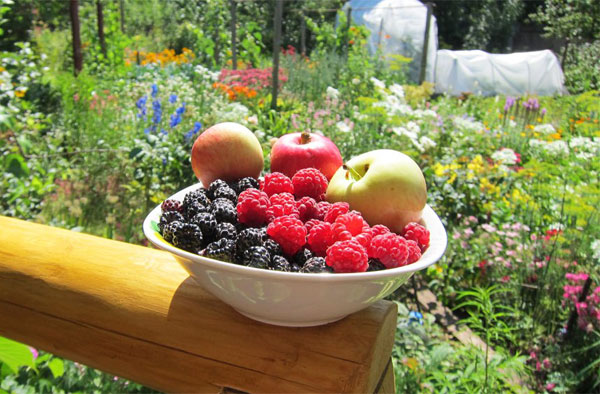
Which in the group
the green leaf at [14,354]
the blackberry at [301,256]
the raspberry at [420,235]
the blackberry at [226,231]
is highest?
the blackberry at [226,231]

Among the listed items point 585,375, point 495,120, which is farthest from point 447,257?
point 495,120

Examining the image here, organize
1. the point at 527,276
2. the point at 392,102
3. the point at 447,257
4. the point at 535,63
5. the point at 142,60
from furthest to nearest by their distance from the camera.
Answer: the point at 535,63 < the point at 142,60 < the point at 392,102 < the point at 447,257 < the point at 527,276

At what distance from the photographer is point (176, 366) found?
2.51 ft

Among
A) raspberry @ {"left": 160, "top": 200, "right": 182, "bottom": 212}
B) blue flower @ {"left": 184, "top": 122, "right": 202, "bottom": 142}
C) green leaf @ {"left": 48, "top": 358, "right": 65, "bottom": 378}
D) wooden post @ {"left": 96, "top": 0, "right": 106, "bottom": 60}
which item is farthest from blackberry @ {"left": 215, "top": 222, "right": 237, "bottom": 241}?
wooden post @ {"left": 96, "top": 0, "right": 106, "bottom": 60}

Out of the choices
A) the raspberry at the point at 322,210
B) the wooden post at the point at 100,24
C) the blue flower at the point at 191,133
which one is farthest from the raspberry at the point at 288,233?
the wooden post at the point at 100,24

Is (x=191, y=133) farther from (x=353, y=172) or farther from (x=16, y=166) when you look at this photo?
(x=353, y=172)

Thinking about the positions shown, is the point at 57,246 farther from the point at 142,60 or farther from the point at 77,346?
the point at 142,60

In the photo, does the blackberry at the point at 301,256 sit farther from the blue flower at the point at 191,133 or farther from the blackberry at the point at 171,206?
the blue flower at the point at 191,133

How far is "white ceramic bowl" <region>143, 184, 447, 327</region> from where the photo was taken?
593mm

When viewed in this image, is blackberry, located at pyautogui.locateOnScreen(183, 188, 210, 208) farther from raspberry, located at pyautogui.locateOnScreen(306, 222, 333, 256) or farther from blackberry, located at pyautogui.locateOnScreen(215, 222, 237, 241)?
raspberry, located at pyautogui.locateOnScreen(306, 222, 333, 256)

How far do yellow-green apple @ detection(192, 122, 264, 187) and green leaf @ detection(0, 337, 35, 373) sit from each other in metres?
0.46

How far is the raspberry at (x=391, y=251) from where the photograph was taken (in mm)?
656

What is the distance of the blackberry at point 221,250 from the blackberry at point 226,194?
5.7 inches

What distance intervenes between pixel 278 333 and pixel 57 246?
1.58ft
